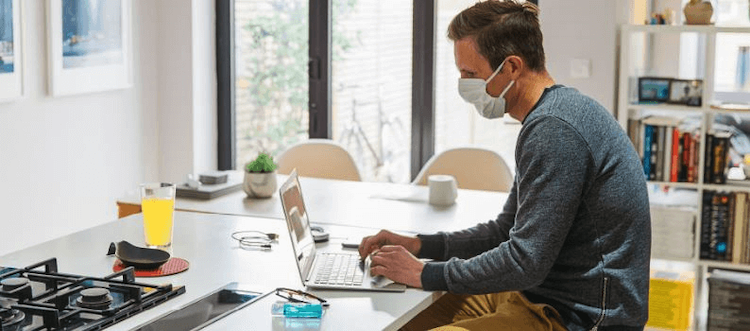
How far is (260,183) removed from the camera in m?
3.34

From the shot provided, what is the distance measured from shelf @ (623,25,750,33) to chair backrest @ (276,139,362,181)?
129cm

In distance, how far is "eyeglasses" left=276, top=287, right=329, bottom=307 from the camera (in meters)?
2.16

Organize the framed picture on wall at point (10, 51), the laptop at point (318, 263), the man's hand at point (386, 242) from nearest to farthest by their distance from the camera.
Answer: the laptop at point (318, 263) < the man's hand at point (386, 242) < the framed picture on wall at point (10, 51)

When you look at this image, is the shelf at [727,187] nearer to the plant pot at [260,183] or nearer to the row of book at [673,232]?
the row of book at [673,232]

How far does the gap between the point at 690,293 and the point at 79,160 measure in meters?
2.87

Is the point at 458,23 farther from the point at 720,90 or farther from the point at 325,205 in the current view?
the point at 720,90

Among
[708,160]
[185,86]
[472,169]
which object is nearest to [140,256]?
[472,169]

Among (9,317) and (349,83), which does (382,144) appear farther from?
(9,317)

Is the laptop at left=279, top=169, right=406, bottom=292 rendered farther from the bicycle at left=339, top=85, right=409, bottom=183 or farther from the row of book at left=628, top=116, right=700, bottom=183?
the bicycle at left=339, top=85, right=409, bottom=183

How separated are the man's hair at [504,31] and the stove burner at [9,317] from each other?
1.20 meters

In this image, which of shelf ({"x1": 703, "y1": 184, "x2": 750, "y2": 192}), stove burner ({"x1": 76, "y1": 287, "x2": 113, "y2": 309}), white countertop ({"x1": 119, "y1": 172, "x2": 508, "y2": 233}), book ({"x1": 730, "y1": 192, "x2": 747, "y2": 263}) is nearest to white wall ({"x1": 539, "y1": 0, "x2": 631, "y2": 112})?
shelf ({"x1": 703, "y1": 184, "x2": 750, "y2": 192})

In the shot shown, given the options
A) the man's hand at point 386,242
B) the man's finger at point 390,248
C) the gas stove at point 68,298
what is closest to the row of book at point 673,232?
the man's hand at point 386,242

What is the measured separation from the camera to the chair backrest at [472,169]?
397cm

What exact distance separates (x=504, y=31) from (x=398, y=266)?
24.2 inches
